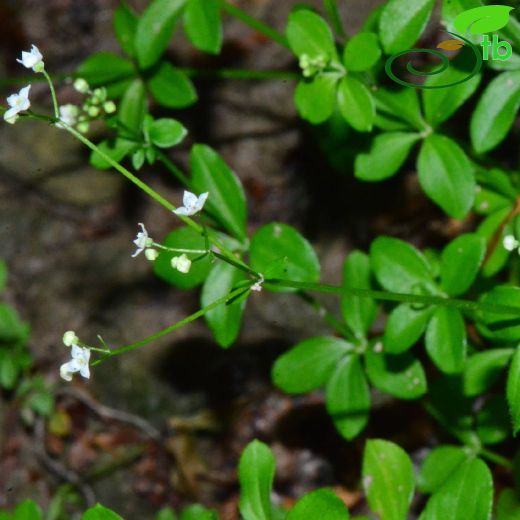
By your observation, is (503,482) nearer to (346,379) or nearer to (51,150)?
(346,379)

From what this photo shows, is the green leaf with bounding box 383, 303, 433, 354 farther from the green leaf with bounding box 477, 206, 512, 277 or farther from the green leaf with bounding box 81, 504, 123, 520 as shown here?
the green leaf with bounding box 81, 504, 123, 520

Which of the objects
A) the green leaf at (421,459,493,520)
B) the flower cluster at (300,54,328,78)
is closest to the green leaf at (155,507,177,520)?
the green leaf at (421,459,493,520)

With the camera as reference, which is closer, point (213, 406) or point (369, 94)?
point (369, 94)

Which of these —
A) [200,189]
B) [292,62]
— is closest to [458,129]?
[292,62]

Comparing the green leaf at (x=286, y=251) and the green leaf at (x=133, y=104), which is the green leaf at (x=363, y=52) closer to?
the green leaf at (x=286, y=251)

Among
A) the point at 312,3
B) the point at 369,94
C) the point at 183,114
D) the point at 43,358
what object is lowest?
the point at 43,358

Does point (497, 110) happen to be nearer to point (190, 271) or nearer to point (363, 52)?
point (363, 52)
